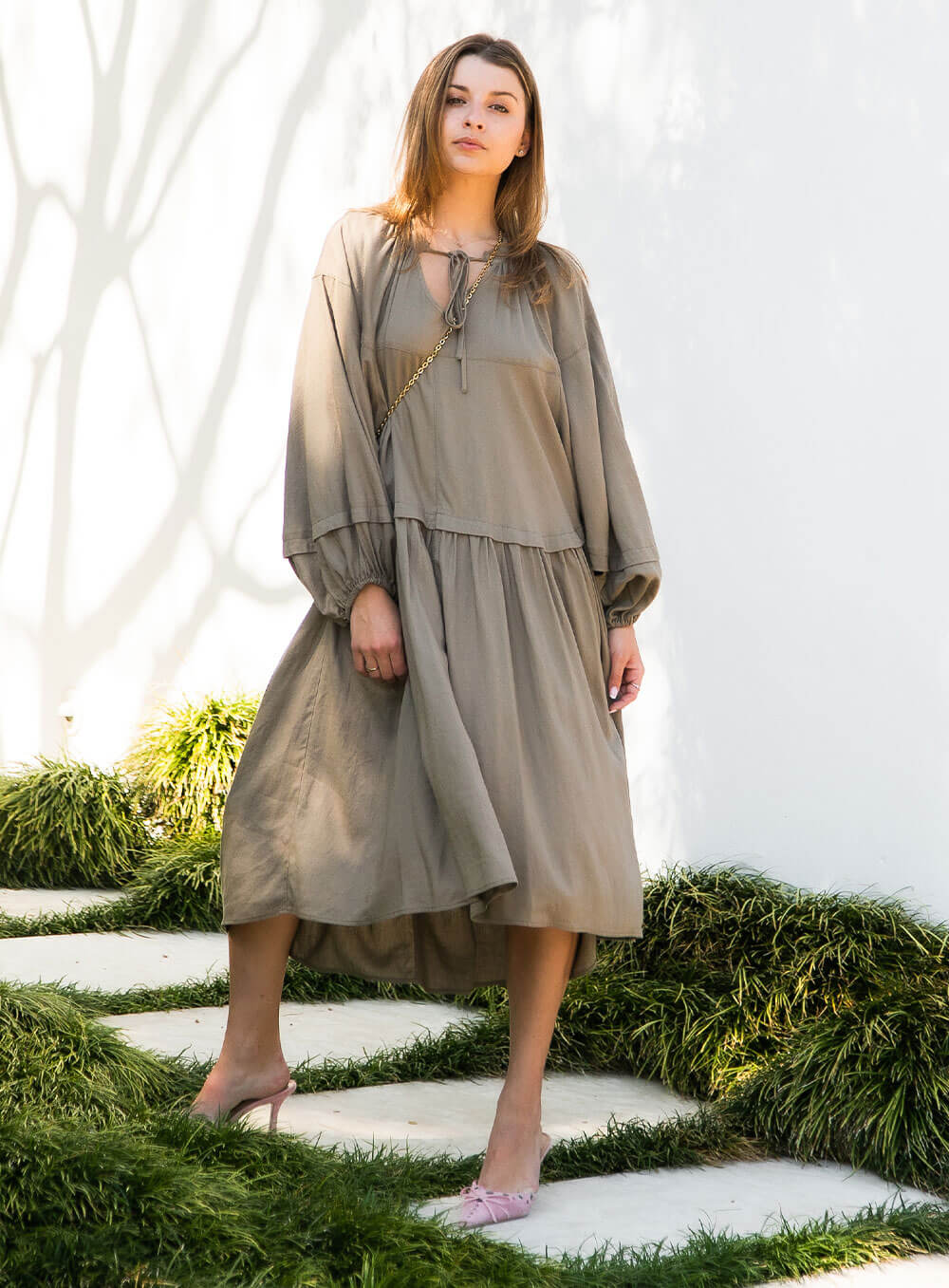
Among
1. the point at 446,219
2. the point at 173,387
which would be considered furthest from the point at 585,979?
the point at 173,387

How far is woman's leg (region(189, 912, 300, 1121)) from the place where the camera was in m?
2.55

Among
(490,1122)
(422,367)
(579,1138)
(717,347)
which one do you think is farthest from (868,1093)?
(717,347)

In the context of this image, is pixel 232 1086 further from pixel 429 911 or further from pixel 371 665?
pixel 371 665

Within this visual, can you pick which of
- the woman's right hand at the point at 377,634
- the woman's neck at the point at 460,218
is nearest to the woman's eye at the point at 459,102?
the woman's neck at the point at 460,218

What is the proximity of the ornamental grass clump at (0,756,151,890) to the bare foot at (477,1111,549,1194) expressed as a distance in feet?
10.2

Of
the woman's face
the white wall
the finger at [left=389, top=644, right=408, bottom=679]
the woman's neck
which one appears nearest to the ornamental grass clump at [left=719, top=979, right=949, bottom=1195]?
the white wall

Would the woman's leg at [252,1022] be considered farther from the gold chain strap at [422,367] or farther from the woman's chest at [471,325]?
the woman's chest at [471,325]

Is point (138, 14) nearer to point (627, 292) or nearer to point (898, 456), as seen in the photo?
point (627, 292)

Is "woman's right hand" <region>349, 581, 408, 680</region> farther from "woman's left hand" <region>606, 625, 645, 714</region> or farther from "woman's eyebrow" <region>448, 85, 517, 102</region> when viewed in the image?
"woman's eyebrow" <region>448, 85, 517, 102</region>

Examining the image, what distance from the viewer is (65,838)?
17.1ft

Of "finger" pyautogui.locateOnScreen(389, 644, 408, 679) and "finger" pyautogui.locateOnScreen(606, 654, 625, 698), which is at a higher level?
"finger" pyautogui.locateOnScreen(606, 654, 625, 698)

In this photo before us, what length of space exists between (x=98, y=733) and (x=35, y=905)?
78.1 inches

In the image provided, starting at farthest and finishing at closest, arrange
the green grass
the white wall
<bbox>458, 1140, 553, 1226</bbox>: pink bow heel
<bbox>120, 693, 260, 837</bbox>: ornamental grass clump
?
<bbox>120, 693, 260, 837</bbox>: ornamental grass clump < the white wall < <bbox>458, 1140, 553, 1226</bbox>: pink bow heel < the green grass

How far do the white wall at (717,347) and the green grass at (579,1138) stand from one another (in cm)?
35
